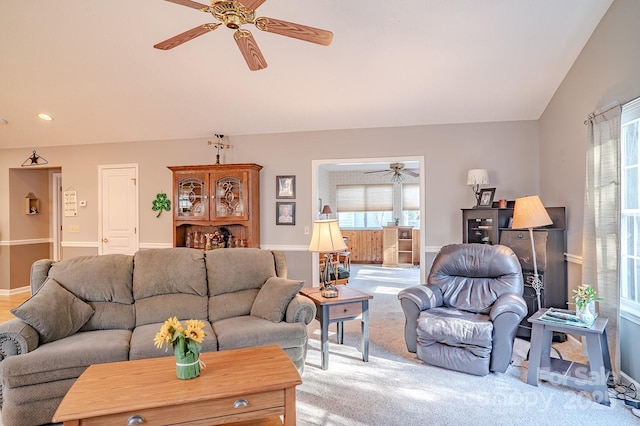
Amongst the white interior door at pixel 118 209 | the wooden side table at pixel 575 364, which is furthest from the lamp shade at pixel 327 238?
the white interior door at pixel 118 209

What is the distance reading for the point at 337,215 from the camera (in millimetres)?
10141

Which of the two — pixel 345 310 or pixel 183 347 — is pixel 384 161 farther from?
pixel 183 347

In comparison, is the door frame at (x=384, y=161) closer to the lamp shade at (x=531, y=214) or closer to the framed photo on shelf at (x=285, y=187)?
the framed photo on shelf at (x=285, y=187)

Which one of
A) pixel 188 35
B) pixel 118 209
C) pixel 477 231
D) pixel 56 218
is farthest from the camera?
pixel 56 218

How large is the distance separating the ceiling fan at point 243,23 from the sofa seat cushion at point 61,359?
210 centimetres

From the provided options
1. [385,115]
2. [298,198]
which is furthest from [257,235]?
[385,115]

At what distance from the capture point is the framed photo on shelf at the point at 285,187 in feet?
18.1

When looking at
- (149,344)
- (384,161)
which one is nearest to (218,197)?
(384,161)

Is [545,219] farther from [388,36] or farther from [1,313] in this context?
[1,313]

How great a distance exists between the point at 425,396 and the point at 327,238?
1.43 m

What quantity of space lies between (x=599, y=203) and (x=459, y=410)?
200 centimetres

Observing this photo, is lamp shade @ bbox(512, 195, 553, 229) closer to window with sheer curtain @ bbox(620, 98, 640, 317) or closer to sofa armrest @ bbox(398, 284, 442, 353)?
window with sheer curtain @ bbox(620, 98, 640, 317)

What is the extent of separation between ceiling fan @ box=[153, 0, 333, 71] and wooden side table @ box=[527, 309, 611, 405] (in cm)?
266

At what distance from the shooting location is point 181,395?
1.78m
